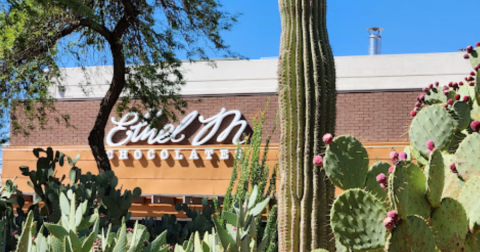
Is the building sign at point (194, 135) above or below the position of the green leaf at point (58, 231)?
above

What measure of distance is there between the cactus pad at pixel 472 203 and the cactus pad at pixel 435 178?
0.41 m

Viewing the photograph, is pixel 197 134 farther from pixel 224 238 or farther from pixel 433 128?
pixel 224 238

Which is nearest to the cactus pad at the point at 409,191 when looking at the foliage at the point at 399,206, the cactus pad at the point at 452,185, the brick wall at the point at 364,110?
the foliage at the point at 399,206

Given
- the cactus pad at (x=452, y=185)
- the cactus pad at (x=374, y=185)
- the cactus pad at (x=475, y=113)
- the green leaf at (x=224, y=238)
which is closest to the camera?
the green leaf at (x=224, y=238)

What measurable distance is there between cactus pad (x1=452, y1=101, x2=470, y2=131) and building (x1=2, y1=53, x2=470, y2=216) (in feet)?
38.6

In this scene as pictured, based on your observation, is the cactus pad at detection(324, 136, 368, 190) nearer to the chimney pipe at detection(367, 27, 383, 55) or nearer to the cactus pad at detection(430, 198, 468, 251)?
the cactus pad at detection(430, 198, 468, 251)

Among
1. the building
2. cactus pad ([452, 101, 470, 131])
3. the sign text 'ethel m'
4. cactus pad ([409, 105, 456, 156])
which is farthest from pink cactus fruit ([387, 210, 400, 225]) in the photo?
the sign text 'ethel m'

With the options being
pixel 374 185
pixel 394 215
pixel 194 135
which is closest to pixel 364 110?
pixel 194 135

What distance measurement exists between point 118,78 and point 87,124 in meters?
8.28

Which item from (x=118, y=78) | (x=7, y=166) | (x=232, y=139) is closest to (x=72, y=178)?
(x=118, y=78)

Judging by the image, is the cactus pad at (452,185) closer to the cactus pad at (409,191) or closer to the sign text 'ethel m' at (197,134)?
the cactus pad at (409,191)

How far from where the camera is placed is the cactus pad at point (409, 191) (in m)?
2.63

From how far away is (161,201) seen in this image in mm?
18781

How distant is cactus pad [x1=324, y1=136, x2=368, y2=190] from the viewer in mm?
3180
